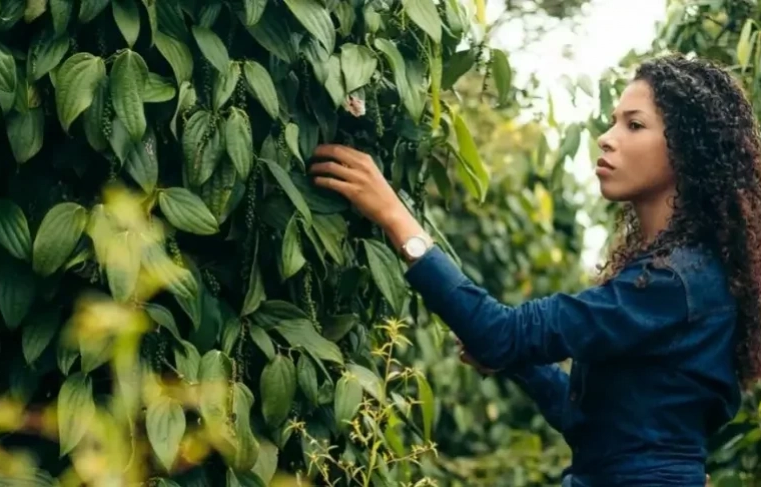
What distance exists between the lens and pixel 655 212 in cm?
226

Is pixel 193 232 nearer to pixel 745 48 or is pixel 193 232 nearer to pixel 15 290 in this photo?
pixel 15 290

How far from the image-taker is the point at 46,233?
1863 millimetres

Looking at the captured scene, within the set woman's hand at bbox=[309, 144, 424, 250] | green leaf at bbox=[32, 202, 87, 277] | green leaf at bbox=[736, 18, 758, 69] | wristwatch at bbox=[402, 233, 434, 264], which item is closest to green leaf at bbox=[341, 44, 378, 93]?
woman's hand at bbox=[309, 144, 424, 250]

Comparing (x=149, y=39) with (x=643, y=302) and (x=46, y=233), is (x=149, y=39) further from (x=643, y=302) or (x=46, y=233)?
(x=643, y=302)

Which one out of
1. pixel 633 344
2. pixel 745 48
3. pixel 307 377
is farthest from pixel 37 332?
pixel 745 48

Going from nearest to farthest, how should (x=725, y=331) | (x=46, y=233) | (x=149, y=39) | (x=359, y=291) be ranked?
1. (x=46, y=233)
2. (x=149, y=39)
3. (x=725, y=331)
4. (x=359, y=291)

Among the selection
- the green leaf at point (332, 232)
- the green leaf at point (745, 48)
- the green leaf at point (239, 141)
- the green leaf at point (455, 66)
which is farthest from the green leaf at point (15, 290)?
the green leaf at point (745, 48)

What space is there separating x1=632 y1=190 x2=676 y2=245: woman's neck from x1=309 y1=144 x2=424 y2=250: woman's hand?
37 cm

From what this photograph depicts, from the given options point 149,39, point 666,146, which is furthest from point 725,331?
point 149,39

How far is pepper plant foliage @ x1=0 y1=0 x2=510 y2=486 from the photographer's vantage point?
188cm

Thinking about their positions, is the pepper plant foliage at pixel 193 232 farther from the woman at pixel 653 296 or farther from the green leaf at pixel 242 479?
the woman at pixel 653 296

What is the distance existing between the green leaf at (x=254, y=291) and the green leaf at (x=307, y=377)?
0.34ft

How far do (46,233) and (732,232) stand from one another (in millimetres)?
1026

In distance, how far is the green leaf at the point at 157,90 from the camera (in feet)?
6.33
